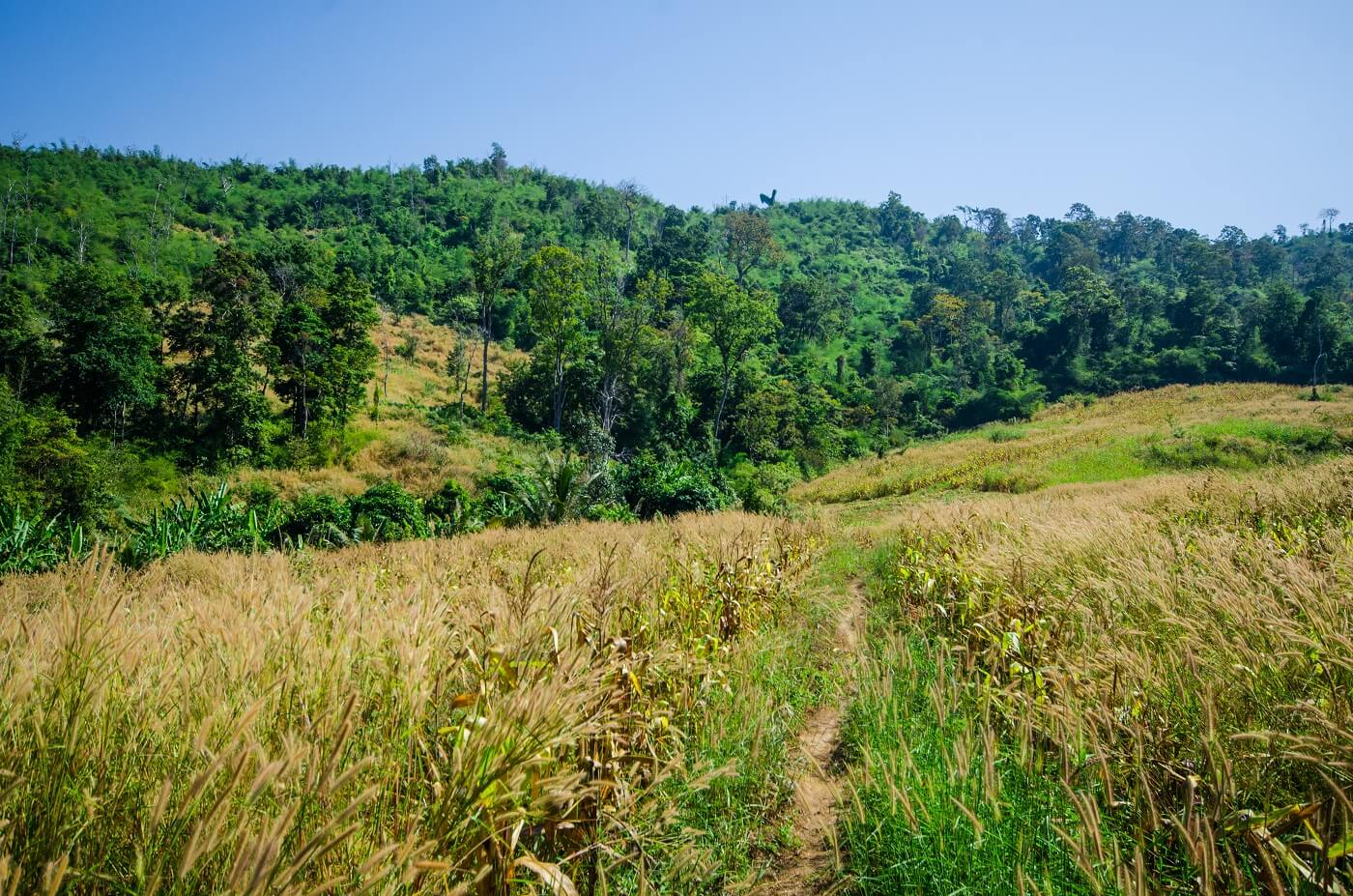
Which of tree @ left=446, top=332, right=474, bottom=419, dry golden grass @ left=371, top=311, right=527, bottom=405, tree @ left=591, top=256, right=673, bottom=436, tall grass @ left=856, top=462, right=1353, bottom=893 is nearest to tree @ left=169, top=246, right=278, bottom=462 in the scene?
dry golden grass @ left=371, top=311, right=527, bottom=405

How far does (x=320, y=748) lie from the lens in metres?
1.35

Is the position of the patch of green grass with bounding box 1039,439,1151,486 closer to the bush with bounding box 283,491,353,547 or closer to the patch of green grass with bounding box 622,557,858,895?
the patch of green grass with bounding box 622,557,858,895

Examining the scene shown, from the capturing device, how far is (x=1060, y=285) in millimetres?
82188

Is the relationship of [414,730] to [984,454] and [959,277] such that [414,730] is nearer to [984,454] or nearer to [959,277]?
[984,454]

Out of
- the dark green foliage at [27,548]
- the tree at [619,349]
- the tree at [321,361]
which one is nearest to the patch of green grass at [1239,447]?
the tree at [619,349]

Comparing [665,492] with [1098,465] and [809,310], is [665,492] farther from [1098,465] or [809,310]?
[809,310]

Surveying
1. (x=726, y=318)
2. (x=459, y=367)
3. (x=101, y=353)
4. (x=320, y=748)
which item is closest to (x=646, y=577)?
(x=320, y=748)

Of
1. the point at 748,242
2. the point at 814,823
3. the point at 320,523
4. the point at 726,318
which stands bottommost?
the point at 320,523

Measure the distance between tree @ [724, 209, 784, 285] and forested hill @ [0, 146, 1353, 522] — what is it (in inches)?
12.5

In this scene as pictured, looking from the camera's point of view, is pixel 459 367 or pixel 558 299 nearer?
pixel 558 299

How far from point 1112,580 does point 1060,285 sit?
95.7m

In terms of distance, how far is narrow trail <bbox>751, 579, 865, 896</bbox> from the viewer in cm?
243

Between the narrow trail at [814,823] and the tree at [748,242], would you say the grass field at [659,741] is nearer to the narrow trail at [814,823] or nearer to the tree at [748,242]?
the narrow trail at [814,823]

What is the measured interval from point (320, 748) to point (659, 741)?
1.67 m
